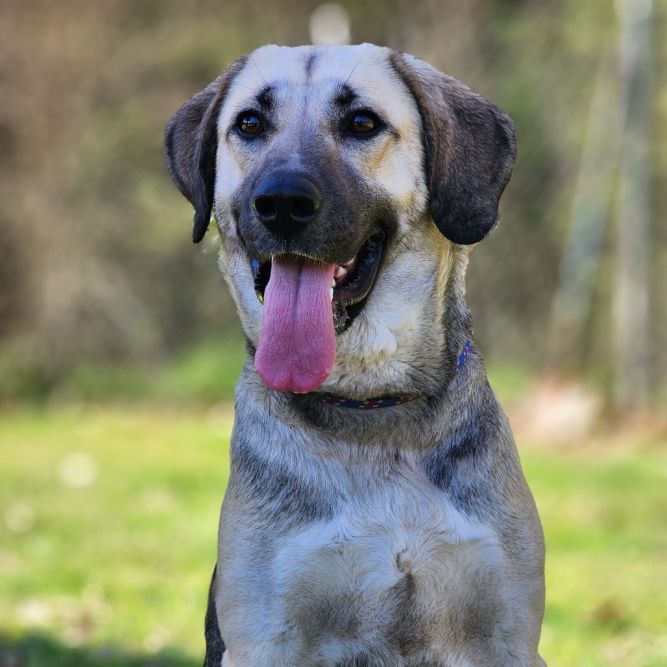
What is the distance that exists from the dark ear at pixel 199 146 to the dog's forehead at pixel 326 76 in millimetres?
107

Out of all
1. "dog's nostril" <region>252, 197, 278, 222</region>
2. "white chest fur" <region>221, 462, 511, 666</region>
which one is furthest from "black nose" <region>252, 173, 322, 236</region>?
"white chest fur" <region>221, 462, 511, 666</region>

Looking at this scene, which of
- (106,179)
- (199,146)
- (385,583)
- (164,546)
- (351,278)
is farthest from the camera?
(106,179)

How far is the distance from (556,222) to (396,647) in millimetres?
6639

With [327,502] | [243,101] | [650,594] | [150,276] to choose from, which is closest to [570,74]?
[150,276]

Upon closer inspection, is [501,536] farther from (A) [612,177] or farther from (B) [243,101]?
(A) [612,177]

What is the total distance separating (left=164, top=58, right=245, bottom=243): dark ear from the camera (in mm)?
3426

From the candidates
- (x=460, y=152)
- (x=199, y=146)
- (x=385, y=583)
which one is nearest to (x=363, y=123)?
(x=460, y=152)

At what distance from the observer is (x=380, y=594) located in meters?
2.86

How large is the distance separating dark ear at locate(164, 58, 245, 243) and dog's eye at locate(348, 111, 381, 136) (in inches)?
17.9

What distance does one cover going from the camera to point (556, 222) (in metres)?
9.12

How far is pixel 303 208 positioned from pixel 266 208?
9cm

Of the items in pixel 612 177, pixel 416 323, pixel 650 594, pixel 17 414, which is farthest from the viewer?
pixel 17 414

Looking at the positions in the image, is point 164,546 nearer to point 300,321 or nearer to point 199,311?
point 300,321

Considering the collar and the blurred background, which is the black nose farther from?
the blurred background
